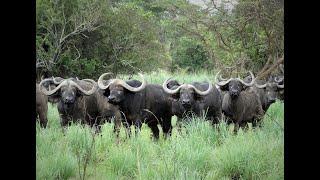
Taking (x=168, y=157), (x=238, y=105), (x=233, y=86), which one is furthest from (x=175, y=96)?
(x=168, y=157)

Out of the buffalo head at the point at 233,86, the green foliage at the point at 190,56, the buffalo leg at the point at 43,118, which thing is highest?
the green foliage at the point at 190,56

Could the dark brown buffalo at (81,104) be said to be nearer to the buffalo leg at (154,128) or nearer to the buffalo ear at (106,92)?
the buffalo ear at (106,92)

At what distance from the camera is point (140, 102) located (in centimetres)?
848

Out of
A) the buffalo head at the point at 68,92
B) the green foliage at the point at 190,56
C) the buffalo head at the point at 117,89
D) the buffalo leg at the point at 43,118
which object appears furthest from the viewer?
the green foliage at the point at 190,56

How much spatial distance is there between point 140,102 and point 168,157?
3.24 metres

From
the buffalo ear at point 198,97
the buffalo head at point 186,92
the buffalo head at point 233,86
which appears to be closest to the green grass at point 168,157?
the buffalo head at point 186,92

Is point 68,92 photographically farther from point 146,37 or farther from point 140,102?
point 146,37

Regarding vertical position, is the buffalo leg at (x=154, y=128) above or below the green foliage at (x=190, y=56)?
below

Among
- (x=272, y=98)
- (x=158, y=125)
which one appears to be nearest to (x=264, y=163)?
(x=158, y=125)

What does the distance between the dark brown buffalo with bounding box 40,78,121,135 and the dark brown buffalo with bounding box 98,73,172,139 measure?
10.2 inches

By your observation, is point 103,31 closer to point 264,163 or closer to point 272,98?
point 272,98

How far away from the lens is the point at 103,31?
53.5 ft

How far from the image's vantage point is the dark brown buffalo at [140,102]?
8289 millimetres
